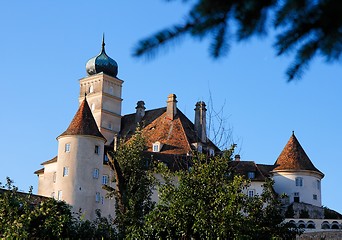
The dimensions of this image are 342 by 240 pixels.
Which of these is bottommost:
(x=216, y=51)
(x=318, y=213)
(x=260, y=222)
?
(x=216, y=51)

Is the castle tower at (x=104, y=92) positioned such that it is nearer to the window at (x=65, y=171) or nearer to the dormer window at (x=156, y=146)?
the dormer window at (x=156, y=146)

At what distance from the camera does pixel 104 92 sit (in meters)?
76.8

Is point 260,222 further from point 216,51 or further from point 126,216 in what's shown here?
point 216,51

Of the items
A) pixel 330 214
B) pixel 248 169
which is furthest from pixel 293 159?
pixel 330 214

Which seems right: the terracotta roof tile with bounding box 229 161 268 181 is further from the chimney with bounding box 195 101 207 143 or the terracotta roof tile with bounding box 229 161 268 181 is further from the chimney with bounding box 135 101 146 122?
the chimney with bounding box 135 101 146 122

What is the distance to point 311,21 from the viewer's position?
12.5ft

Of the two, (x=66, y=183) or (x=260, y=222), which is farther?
(x=66, y=183)

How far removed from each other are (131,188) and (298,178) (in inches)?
890

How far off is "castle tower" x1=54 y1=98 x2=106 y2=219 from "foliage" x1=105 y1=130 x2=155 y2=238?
21.2ft

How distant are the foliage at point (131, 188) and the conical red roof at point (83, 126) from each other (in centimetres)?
672

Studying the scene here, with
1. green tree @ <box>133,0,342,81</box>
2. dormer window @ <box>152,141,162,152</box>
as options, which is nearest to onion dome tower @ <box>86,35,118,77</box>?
dormer window @ <box>152,141,162,152</box>

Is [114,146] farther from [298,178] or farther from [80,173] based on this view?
[298,178]

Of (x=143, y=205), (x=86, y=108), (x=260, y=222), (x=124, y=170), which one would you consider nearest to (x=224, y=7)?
(x=260, y=222)

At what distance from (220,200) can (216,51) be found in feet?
88.5
